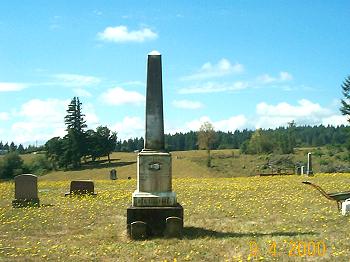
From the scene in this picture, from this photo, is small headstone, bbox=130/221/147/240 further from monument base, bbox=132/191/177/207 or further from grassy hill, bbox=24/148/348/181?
grassy hill, bbox=24/148/348/181

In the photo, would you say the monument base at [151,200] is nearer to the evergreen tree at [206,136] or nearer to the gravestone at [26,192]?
the gravestone at [26,192]

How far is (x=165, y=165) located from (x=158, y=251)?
2944 mm

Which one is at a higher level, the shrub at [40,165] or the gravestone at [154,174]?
the gravestone at [154,174]

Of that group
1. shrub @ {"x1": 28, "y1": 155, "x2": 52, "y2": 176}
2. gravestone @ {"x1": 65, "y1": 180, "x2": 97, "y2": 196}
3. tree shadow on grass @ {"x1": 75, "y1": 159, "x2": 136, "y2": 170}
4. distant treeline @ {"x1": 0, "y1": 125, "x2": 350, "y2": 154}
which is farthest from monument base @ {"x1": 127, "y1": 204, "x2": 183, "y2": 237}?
distant treeline @ {"x1": 0, "y1": 125, "x2": 350, "y2": 154}

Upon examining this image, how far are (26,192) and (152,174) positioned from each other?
9945 mm

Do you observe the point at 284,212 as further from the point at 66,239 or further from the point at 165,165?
the point at 66,239

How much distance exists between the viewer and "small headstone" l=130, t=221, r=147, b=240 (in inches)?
466

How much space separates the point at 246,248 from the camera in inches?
398

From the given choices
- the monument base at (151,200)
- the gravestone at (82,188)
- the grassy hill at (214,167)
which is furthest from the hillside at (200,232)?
the grassy hill at (214,167)

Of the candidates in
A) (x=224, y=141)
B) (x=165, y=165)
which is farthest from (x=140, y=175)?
(x=224, y=141)

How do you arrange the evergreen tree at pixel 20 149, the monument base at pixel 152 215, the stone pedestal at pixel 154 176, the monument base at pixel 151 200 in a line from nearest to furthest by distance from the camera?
the monument base at pixel 152 215 < the monument base at pixel 151 200 < the stone pedestal at pixel 154 176 < the evergreen tree at pixel 20 149

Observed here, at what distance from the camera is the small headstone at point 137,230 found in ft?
38.8

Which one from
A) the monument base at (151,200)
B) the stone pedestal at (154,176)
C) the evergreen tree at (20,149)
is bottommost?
the monument base at (151,200)
